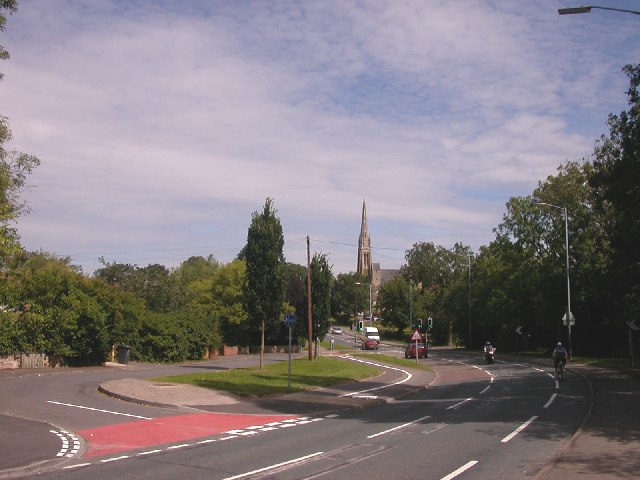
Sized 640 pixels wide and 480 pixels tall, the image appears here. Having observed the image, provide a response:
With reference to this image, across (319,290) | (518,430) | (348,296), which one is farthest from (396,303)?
(518,430)

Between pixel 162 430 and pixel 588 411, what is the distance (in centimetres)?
1080

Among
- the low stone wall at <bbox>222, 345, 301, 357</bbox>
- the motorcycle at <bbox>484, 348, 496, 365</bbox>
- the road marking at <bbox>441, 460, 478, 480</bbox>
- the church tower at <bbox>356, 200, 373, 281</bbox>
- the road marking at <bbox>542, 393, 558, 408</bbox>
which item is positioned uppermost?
the church tower at <bbox>356, 200, 373, 281</bbox>

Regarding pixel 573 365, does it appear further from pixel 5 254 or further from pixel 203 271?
pixel 203 271

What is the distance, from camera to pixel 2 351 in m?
31.1

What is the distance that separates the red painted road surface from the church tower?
155893mm

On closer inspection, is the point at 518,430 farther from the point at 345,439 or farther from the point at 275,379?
the point at 275,379

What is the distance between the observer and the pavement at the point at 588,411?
10.2m

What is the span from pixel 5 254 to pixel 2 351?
13.9 meters

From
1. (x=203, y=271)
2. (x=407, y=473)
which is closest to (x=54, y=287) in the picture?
(x=407, y=473)

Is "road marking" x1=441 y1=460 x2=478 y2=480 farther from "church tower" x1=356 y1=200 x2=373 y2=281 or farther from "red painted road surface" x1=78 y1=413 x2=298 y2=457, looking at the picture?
"church tower" x1=356 y1=200 x2=373 y2=281

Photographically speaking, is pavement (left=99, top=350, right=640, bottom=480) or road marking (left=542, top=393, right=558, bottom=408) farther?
road marking (left=542, top=393, right=558, bottom=408)

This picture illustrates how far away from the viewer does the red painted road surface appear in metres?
13.0

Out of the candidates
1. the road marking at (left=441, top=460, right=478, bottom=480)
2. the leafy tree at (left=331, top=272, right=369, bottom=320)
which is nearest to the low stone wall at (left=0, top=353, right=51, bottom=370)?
the road marking at (left=441, top=460, right=478, bottom=480)

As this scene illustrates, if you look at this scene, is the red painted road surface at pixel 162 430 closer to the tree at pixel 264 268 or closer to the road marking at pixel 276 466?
the road marking at pixel 276 466
